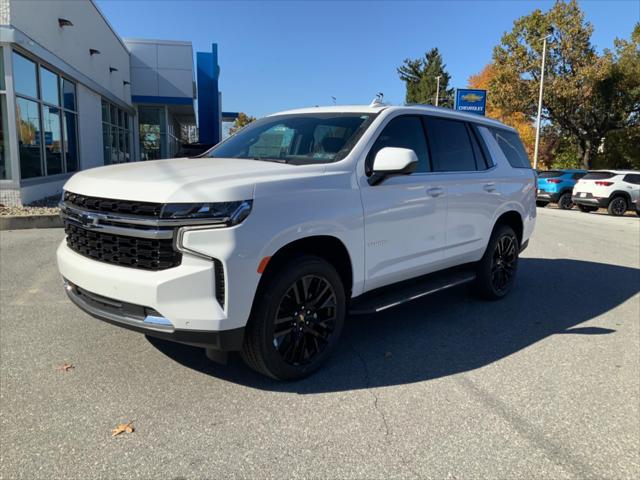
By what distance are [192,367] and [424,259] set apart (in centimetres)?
213

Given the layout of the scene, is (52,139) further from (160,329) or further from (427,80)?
(427,80)

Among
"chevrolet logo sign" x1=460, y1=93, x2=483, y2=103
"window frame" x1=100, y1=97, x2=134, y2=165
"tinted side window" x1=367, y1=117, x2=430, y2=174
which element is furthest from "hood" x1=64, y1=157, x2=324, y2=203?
"chevrolet logo sign" x1=460, y1=93, x2=483, y2=103

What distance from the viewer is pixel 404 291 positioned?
4281mm

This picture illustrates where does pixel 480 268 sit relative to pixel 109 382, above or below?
above

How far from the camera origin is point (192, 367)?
370 cm

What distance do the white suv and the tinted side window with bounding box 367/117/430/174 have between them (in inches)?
0.6

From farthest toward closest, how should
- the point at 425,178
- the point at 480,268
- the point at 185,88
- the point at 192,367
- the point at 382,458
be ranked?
the point at 185,88 → the point at 480,268 → the point at 425,178 → the point at 192,367 → the point at 382,458

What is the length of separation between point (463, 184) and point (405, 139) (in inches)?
35.5

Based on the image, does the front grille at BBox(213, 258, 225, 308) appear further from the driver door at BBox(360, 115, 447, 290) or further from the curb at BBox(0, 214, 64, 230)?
the curb at BBox(0, 214, 64, 230)

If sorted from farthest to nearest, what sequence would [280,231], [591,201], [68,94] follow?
[591,201]
[68,94]
[280,231]

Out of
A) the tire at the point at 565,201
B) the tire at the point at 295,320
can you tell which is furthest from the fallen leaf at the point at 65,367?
the tire at the point at 565,201

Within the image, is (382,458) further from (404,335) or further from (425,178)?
(425,178)

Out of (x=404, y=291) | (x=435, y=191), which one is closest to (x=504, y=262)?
(x=435, y=191)

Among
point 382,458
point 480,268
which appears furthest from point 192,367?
point 480,268
